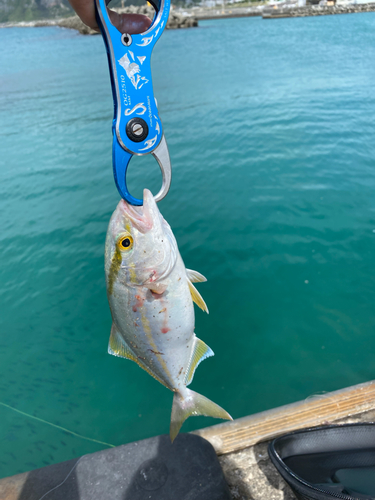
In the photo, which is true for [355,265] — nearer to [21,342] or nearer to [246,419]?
[246,419]

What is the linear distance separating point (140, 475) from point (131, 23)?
3.50 m

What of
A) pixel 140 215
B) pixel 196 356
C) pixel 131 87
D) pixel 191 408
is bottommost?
pixel 191 408

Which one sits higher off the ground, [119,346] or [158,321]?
[158,321]

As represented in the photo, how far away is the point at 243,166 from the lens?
10.7 metres

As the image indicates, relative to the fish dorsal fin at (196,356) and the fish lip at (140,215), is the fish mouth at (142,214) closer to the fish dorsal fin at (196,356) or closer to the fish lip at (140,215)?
the fish lip at (140,215)

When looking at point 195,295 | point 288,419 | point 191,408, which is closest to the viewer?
point 195,295

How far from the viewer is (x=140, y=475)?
116 inches

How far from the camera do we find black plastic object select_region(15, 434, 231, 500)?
9.27 ft

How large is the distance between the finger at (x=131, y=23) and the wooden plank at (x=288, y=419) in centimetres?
375

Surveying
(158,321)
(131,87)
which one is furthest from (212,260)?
(131,87)

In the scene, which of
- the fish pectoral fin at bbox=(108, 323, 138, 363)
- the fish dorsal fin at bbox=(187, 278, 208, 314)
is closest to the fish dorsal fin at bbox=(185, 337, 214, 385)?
the fish dorsal fin at bbox=(187, 278, 208, 314)

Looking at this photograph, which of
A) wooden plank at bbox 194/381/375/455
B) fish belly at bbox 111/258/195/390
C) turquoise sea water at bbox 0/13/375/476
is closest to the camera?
fish belly at bbox 111/258/195/390

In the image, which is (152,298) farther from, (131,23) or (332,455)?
(332,455)

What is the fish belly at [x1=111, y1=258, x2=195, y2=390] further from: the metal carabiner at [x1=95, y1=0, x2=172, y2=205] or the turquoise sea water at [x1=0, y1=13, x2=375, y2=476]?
the turquoise sea water at [x1=0, y1=13, x2=375, y2=476]
